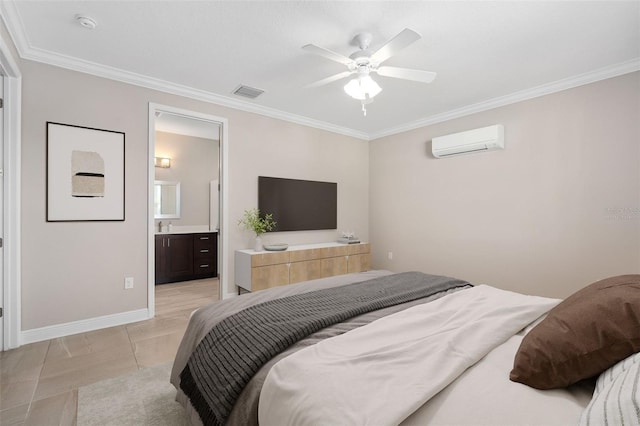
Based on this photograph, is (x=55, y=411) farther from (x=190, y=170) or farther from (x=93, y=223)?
(x=190, y=170)

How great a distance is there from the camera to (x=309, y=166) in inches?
187

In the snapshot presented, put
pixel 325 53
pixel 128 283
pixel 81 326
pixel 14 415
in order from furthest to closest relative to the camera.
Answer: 1. pixel 128 283
2. pixel 81 326
3. pixel 325 53
4. pixel 14 415

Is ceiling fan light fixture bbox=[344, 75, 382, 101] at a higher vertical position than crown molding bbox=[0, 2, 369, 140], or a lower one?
lower

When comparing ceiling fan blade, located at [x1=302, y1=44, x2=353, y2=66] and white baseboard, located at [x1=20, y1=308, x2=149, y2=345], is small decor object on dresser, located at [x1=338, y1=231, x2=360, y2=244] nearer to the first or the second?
white baseboard, located at [x1=20, y1=308, x2=149, y2=345]

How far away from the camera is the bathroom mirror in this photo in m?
5.41

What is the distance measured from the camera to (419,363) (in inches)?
42.7

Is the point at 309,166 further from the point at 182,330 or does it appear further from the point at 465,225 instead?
the point at 182,330

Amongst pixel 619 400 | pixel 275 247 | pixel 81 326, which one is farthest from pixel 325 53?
pixel 81 326

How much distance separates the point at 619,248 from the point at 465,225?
1524mm

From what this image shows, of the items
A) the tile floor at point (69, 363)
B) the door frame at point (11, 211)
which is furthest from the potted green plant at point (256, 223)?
the door frame at point (11, 211)

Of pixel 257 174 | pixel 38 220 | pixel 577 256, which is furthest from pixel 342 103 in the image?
pixel 38 220

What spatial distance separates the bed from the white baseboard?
75.9 inches

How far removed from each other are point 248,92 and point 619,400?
378 cm

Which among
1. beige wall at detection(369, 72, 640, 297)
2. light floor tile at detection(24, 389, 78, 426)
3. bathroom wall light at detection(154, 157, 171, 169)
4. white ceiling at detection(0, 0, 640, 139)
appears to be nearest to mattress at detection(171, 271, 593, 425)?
light floor tile at detection(24, 389, 78, 426)
